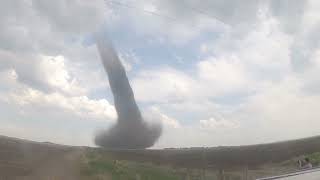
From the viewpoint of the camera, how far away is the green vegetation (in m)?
55.1

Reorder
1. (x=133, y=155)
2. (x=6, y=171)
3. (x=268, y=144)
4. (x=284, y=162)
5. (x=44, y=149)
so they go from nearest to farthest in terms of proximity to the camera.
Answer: (x=6, y=171) < (x=44, y=149) < (x=133, y=155) < (x=284, y=162) < (x=268, y=144)

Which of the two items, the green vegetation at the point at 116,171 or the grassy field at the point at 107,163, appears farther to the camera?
the green vegetation at the point at 116,171

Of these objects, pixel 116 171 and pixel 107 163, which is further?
pixel 107 163

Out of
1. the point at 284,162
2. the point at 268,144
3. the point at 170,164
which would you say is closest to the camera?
the point at 170,164

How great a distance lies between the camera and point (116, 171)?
186 ft

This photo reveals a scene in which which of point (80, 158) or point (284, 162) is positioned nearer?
point (80, 158)

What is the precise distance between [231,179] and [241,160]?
67.7 feet

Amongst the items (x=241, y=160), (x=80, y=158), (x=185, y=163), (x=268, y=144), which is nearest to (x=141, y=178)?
(x=80, y=158)

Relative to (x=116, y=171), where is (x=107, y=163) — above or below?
above

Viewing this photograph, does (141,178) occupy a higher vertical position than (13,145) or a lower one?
lower

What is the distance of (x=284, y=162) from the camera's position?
8094cm

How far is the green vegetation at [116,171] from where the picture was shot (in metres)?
55.1

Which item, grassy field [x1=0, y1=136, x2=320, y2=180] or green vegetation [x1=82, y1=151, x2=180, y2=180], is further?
green vegetation [x1=82, y1=151, x2=180, y2=180]

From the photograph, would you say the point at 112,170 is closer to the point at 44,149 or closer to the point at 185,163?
the point at 44,149
